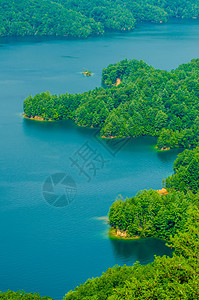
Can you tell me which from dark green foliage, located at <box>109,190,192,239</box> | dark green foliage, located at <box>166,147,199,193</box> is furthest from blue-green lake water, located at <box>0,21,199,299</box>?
dark green foliage, located at <box>166,147,199,193</box>

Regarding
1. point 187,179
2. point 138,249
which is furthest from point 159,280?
point 187,179

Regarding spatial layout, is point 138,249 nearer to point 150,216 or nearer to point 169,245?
point 150,216

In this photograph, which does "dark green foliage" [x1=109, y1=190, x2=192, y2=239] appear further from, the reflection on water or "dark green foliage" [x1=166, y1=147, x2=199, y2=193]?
"dark green foliage" [x1=166, y1=147, x2=199, y2=193]

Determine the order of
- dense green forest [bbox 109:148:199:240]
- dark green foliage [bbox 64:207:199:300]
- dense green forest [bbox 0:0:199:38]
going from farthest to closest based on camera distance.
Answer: dense green forest [bbox 0:0:199:38] → dense green forest [bbox 109:148:199:240] → dark green foliage [bbox 64:207:199:300]

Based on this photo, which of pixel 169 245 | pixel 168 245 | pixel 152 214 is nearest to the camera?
pixel 169 245

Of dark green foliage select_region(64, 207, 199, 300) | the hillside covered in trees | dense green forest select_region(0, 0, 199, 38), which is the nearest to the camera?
dark green foliage select_region(64, 207, 199, 300)

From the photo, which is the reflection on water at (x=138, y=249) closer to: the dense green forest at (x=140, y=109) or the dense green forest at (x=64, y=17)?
the dense green forest at (x=140, y=109)

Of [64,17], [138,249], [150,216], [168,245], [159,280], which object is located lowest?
[159,280]

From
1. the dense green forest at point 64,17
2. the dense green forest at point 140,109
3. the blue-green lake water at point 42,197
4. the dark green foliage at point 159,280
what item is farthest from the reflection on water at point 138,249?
the dense green forest at point 64,17
